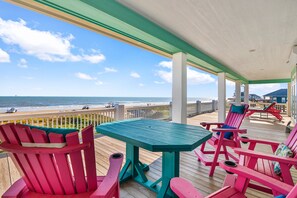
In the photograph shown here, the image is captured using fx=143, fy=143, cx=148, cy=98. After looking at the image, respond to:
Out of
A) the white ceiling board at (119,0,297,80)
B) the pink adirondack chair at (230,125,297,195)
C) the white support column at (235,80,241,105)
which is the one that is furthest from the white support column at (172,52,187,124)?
the white support column at (235,80,241,105)

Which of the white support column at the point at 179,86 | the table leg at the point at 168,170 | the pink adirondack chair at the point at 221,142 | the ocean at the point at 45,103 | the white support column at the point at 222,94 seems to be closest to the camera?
the table leg at the point at 168,170

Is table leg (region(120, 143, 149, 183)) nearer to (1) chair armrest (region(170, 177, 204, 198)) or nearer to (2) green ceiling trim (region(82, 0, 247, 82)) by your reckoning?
(1) chair armrest (region(170, 177, 204, 198))

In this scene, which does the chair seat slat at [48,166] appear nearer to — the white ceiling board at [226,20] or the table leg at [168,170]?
the table leg at [168,170]

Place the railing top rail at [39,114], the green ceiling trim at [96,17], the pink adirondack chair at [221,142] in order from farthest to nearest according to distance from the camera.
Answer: the railing top rail at [39,114] → the pink adirondack chair at [221,142] → the green ceiling trim at [96,17]

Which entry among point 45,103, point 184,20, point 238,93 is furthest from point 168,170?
point 45,103

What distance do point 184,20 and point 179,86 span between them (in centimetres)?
154

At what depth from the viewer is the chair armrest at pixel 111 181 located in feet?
2.96

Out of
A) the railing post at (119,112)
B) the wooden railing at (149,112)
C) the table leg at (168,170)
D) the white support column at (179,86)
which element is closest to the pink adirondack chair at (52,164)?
the table leg at (168,170)

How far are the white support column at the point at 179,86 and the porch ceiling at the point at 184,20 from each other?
0.82 feet

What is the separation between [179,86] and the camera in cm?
361

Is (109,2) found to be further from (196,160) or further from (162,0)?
(196,160)

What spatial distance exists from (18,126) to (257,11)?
3.29m

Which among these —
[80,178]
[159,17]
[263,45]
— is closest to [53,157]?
[80,178]

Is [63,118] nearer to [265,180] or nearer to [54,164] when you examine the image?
[54,164]
